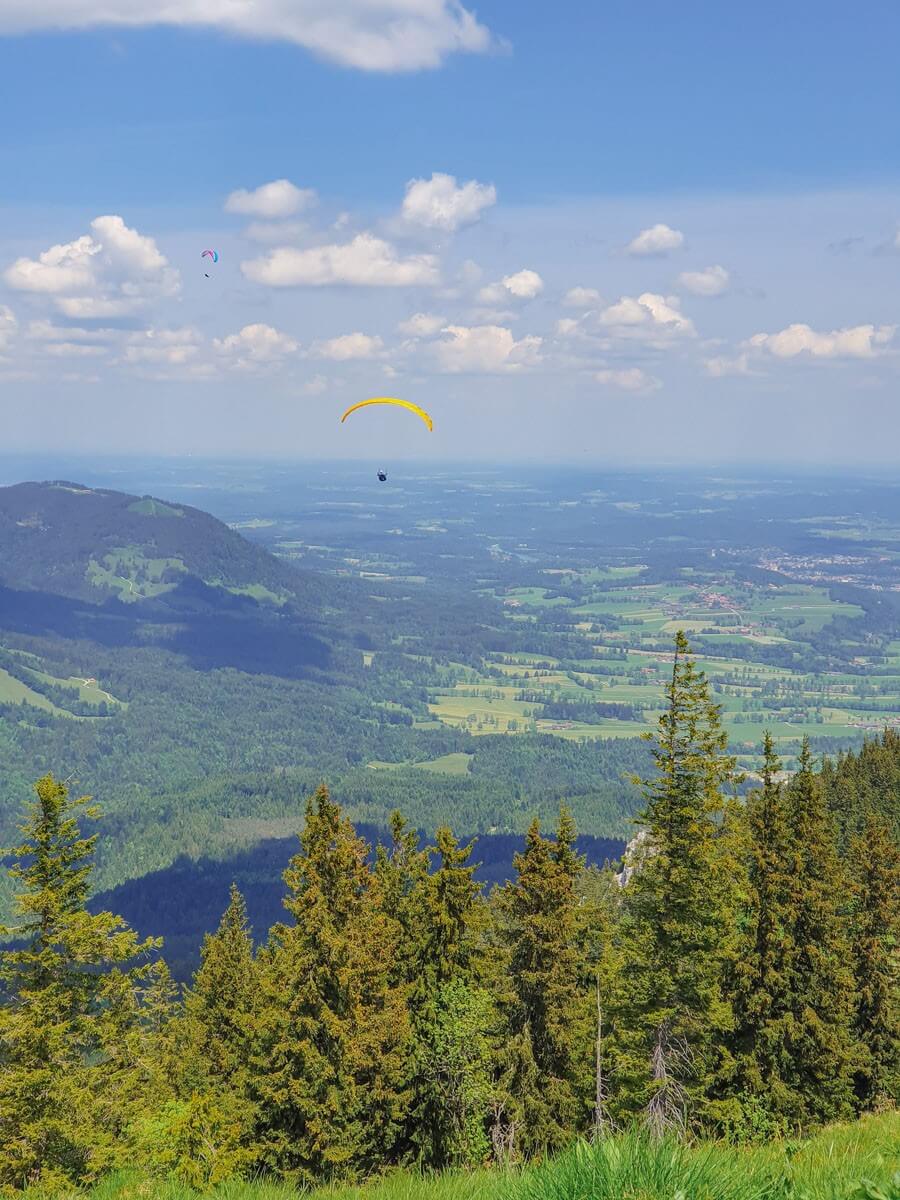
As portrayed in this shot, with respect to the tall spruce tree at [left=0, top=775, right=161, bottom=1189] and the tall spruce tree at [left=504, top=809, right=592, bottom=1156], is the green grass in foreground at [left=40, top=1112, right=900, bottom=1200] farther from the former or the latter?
the tall spruce tree at [left=504, top=809, right=592, bottom=1156]

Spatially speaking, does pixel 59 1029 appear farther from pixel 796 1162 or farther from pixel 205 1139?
pixel 796 1162

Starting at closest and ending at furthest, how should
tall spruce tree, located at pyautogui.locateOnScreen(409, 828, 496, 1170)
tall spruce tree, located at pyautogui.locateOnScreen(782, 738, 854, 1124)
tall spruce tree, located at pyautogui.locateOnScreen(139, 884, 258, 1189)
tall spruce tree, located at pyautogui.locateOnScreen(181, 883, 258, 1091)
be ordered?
1. tall spruce tree, located at pyautogui.locateOnScreen(139, 884, 258, 1189)
2. tall spruce tree, located at pyautogui.locateOnScreen(409, 828, 496, 1170)
3. tall spruce tree, located at pyautogui.locateOnScreen(782, 738, 854, 1124)
4. tall spruce tree, located at pyautogui.locateOnScreen(181, 883, 258, 1091)

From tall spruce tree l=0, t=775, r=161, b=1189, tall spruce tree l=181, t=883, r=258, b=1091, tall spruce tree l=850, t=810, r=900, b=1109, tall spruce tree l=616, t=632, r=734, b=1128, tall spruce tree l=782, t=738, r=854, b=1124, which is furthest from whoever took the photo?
tall spruce tree l=181, t=883, r=258, b=1091

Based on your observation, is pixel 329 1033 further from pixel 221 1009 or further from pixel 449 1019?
pixel 221 1009

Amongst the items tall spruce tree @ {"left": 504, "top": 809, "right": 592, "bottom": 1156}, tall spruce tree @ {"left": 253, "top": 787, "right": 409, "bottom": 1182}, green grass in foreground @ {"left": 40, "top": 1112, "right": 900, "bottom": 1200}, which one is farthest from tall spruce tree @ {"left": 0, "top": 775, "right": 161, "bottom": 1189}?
green grass in foreground @ {"left": 40, "top": 1112, "right": 900, "bottom": 1200}

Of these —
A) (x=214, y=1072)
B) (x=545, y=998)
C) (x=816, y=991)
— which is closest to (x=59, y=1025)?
(x=545, y=998)
